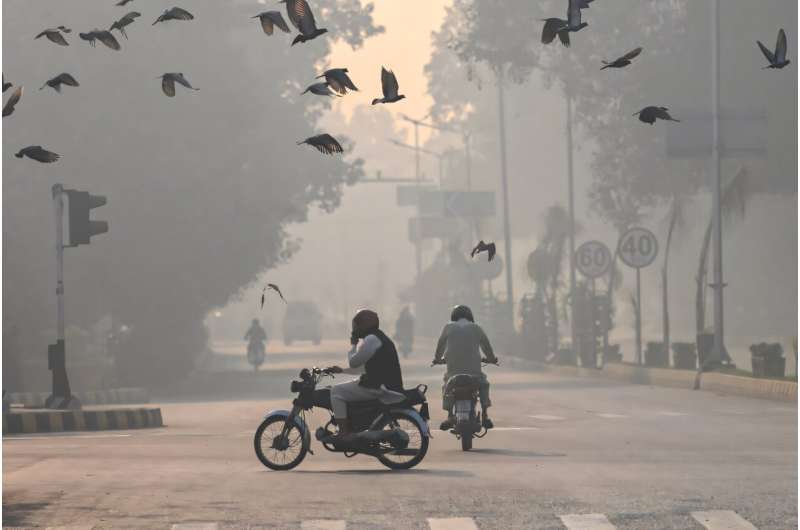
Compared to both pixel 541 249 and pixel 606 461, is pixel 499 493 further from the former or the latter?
pixel 541 249

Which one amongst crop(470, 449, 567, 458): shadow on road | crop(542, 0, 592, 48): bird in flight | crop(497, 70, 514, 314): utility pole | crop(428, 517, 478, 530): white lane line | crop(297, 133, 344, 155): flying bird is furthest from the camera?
crop(497, 70, 514, 314): utility pole

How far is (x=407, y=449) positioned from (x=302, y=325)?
100 meters

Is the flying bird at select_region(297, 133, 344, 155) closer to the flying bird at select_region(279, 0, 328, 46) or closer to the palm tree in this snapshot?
the flying bird at select_region(279, 0, 328, 46)

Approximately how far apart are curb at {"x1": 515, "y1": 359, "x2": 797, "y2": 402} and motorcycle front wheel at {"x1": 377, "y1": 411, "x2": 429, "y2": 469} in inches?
586

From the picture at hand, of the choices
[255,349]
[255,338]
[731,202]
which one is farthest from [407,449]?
→ [255,338]

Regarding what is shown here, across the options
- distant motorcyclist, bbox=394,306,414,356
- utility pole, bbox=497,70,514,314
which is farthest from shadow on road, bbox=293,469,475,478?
distant motorcyclist, bbox=394,306,414,356

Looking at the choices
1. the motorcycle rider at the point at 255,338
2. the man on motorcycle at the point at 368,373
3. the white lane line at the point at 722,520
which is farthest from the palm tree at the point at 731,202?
the white lane line at the point at 722,520

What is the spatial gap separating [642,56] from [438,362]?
31.0 metres

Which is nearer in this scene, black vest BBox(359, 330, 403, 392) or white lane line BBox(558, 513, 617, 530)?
white lane line BBox(558, 513, 617, 530)

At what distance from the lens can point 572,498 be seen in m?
14.8

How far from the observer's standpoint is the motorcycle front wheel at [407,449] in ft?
57.8

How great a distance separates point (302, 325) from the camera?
11762cm

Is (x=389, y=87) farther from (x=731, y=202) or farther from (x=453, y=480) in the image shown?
(x=731, y=202)

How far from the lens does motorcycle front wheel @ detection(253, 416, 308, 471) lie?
18.0m
